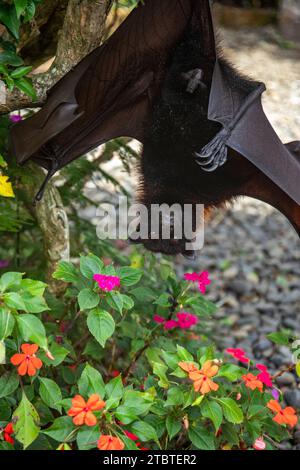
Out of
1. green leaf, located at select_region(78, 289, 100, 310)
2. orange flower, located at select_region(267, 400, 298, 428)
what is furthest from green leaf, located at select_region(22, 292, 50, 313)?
orange flower, located at select_region(267, 400, 298, 428)

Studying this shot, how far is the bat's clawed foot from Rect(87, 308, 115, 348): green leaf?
51cm

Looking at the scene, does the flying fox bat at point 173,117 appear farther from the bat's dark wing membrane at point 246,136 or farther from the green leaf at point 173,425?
the green leaf at point 173,425

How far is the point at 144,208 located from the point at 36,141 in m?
0.32

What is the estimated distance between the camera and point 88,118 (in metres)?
1.62

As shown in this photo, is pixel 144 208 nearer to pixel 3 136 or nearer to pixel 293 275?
pixel 3 136

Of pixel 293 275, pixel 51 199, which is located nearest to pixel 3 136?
pixel 51 199

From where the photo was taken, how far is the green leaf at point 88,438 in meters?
1.22

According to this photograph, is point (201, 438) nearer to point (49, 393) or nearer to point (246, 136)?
point (49, 393)

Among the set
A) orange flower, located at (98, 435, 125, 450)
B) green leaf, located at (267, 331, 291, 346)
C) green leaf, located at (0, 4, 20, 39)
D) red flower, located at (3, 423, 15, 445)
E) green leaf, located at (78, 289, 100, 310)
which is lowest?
red flower, located at (3, 423, 15, 445)

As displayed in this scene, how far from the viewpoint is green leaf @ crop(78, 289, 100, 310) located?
4.48ft

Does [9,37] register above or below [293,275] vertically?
above

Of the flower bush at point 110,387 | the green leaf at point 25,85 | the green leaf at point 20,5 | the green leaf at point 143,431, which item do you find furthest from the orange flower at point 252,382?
the green leaf at point 20,5

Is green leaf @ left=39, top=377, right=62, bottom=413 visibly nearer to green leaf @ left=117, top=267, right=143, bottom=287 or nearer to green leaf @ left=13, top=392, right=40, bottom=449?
green leaf @ left=13, top=392, right=40, bottom=449
